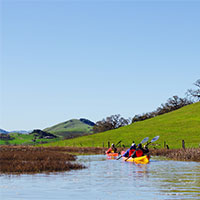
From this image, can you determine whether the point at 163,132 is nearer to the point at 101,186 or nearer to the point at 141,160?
the point at 141,160

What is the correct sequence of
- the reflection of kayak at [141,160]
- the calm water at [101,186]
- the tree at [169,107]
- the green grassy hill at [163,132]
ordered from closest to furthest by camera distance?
1. the calm water at [101,186]
2. the reflection of kayak at [141,160]
3. the green grassy hill at [163,132]
4. the tree at [169,107]

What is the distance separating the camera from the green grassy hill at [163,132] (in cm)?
7819

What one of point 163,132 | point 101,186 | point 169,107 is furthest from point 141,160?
point 169,107

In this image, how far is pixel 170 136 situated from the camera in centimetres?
7900

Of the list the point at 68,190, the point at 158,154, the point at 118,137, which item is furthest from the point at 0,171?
the point at 118,137

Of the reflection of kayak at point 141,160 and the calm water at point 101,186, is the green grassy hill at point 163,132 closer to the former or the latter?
the reflection of kayak at point 141,160

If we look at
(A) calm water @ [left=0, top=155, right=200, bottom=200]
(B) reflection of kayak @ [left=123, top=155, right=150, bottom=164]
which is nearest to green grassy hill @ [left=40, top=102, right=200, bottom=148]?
(B) reflection of kayak @ [left=123, top=155, right=150, bottom=164]

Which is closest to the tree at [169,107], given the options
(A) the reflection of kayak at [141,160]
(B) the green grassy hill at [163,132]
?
(B) the green grassy hill at [163,132]

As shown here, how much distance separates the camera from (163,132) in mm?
85500

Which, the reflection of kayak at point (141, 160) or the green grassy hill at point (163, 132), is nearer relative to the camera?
the reflection of kayak at point (141, 160)

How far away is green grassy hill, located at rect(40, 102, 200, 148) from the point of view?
7819 cm

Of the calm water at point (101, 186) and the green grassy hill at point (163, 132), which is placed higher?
the green grassy hill at point (163, 132)

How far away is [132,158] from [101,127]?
404 feet

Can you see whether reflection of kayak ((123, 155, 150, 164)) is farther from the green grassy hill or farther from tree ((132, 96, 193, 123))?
tree ((132, 96, 193, 123))
